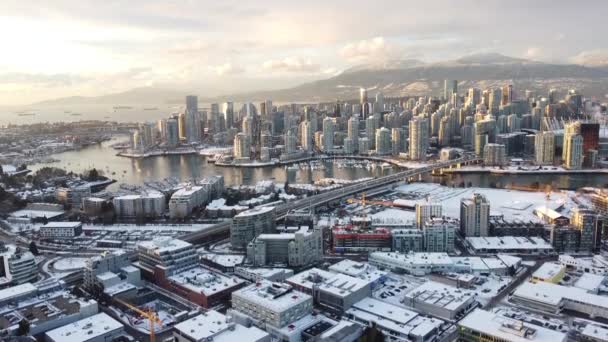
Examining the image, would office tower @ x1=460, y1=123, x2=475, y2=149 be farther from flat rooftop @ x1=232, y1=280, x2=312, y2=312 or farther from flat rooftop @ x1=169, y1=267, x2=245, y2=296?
flat rooftop @ x1=232, y1=280, x2=312, y2=312

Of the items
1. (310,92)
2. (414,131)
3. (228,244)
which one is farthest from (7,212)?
(310,92)

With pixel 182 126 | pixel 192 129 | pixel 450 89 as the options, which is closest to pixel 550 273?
pixel 192 129

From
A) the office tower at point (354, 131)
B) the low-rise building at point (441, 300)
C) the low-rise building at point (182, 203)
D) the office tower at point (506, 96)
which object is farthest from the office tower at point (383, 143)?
the low-rise building at point (441, 300)

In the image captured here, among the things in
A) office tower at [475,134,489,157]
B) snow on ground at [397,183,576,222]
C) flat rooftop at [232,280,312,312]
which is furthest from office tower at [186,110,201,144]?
flat rooftop at [232,280,312,312]

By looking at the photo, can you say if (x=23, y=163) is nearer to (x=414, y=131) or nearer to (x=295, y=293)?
(x=414, y=131)

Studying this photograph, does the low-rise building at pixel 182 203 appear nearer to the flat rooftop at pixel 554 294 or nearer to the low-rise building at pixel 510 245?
the low-rise building at pixel 510 245
